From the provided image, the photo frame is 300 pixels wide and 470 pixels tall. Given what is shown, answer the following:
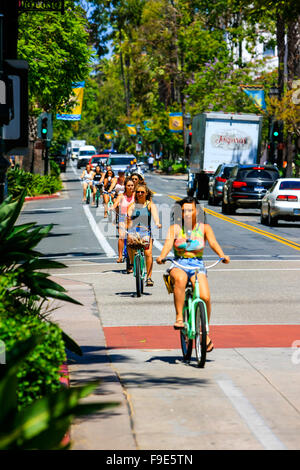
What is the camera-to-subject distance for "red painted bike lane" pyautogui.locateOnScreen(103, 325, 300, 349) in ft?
35.0

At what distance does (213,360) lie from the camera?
9.72 m

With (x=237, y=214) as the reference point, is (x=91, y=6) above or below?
above

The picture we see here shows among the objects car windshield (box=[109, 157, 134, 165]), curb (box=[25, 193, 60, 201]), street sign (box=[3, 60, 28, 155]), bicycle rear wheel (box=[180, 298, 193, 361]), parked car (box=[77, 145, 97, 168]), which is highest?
street sign (box=[3, 60, 28, 155])

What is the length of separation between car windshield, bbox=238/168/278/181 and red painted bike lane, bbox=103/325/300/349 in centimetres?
2342

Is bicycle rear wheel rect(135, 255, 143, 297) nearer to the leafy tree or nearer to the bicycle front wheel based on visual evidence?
the bicycle front wheel

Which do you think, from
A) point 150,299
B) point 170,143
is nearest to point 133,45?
point 170,143

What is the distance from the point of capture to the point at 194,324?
9.35 metres

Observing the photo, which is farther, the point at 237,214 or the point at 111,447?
the point at 237,214

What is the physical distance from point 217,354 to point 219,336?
117 centimetres

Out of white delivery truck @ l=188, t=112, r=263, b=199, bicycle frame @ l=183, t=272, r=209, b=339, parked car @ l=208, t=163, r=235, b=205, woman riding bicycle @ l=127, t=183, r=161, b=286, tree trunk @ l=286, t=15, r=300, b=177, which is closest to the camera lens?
bicycle frame @ l=183, t=272, r=209, b=339

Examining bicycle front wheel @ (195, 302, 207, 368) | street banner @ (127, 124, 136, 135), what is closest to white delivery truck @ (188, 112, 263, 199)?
bicycle front wheel @ (195, 302, 207, 368)

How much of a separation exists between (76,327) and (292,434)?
5369mm
